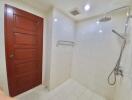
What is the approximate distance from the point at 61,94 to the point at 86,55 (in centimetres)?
127

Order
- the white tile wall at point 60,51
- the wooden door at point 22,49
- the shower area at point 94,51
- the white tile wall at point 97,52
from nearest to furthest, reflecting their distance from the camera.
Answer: the wooden door at point 22,49, the shower area at point 94,51, the white tile wall at point 97,52, the white tile wall at point 60,51

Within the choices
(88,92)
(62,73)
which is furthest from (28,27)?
(88,92)

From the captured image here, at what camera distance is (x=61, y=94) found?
1.94 m

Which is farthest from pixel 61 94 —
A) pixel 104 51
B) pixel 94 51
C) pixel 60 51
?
pixel 104 51

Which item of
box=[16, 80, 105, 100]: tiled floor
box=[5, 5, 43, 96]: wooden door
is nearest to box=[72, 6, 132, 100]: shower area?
box=[16, 80, 105, 100]: tiled floor

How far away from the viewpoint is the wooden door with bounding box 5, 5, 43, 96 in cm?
151

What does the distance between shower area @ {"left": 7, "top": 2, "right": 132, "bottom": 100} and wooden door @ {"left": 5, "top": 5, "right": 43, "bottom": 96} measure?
0.21 metres

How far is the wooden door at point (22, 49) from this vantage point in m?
1.51

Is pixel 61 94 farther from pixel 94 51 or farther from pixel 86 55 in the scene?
pixel 94 51

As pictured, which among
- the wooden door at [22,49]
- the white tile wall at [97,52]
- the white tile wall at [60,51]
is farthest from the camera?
the white tile wall at [60,51]

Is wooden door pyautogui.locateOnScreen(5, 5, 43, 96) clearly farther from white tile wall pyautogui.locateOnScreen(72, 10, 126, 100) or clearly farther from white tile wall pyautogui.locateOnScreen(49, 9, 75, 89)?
white tile wall pyautogui.locateOnScreen(72, 10, 126, 100)

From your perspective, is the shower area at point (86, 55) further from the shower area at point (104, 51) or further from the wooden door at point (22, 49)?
the wooden door at point (22, 49)

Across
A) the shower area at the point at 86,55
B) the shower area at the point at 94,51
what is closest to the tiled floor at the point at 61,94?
the shower area at the point at 86,55

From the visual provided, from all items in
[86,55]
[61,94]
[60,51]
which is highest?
[60,51]
